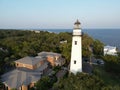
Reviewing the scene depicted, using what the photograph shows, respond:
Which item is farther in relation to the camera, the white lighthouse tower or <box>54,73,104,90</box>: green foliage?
the white lighthouse tower

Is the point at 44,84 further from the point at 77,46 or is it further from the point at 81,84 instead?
the point at 81,84

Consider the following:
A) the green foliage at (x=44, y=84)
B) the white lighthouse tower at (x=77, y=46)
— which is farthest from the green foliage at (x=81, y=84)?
the white lighthouse tower at (x=77, y=46)

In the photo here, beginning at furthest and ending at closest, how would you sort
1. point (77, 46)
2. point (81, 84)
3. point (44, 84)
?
point (77, 46) → point (44, 84) → point (81, 84)

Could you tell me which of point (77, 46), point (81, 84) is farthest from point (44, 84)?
point (81, 84)

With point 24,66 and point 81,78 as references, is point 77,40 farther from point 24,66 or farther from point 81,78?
point 24,66

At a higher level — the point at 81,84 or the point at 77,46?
the point at 77,46

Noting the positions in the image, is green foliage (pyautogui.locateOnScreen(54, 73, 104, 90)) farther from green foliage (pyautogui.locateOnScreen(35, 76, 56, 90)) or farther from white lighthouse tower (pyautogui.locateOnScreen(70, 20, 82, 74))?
white lighthouse tower (pyautogui.locateOnScreen(70, 20, 82, 74))

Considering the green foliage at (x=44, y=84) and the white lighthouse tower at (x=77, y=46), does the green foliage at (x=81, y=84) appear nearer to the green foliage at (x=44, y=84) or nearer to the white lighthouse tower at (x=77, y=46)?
the green foliage at (x=44, y=84)

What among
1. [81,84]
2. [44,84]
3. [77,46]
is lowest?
[44,84]

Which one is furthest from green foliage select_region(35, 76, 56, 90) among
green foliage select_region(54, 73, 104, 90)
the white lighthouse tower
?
green foliage select_region(54, 73, 104, 90)

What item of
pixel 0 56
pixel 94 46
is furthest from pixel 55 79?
pixel 94 46

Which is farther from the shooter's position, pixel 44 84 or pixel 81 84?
pixel 44 84
